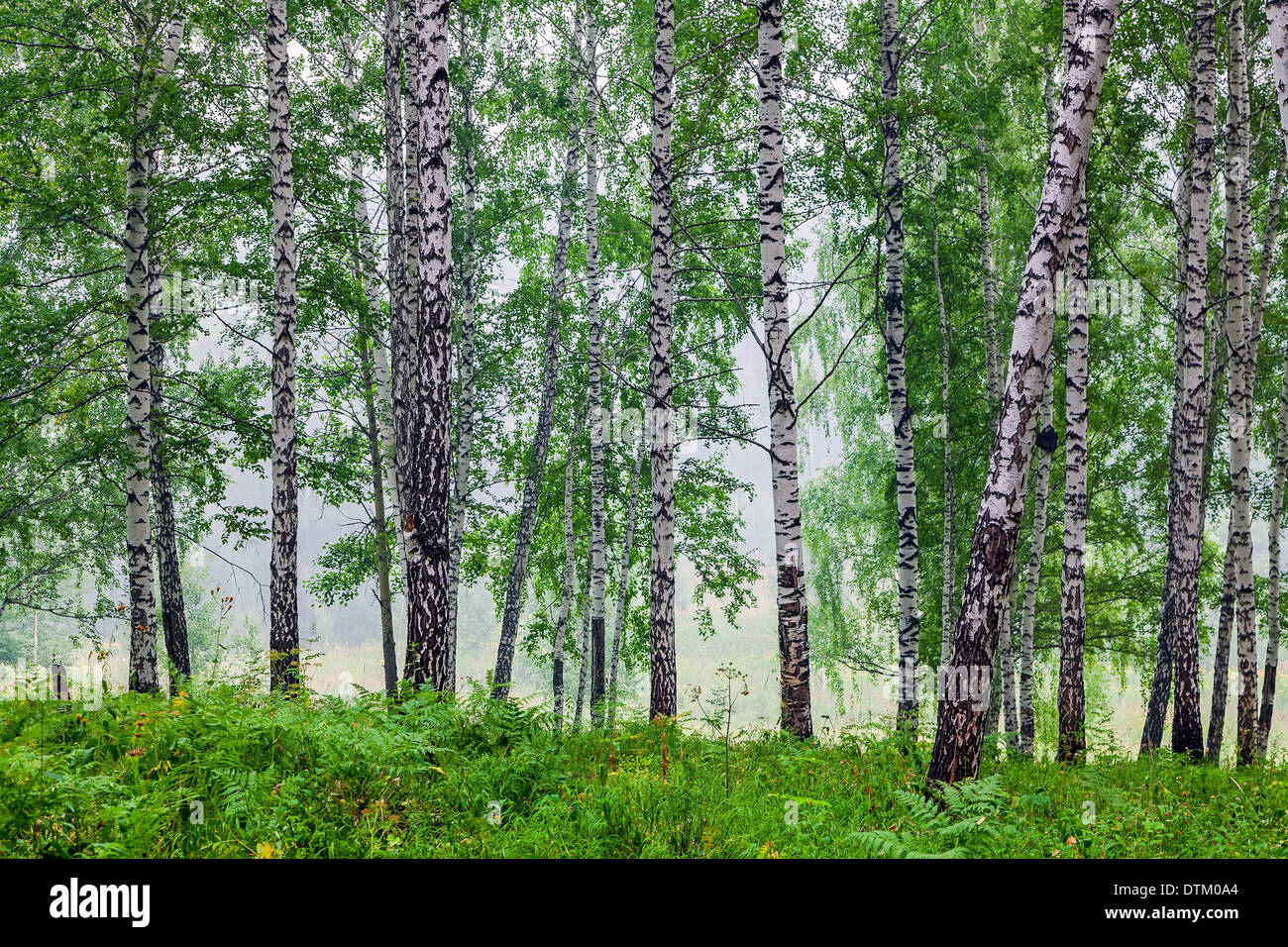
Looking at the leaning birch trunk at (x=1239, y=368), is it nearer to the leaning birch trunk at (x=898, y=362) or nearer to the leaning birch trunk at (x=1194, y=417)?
the leaning birch trunk at (x=1194, y=417)

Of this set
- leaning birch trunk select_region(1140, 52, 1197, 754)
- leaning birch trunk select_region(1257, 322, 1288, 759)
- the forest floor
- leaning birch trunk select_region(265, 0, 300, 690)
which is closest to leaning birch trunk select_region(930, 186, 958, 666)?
leaning birch trunk select_region(1140, 52, 1197, 754)

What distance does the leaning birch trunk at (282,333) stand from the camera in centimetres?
1034

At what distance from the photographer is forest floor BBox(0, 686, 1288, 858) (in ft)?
14.1

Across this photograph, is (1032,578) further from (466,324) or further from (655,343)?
(466,324)

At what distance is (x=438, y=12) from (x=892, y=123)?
6.43m

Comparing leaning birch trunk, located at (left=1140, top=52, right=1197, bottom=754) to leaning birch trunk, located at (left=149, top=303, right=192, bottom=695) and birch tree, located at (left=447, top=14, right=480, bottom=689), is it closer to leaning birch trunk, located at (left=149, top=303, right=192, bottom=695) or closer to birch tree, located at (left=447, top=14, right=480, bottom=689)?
birch tree, located at (left=447, top=14, right=480, bottom=689)

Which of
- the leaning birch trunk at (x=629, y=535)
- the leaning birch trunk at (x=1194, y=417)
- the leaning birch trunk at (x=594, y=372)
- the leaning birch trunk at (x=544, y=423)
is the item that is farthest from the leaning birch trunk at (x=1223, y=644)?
the leaning birch trunk at (x=544, y=423)

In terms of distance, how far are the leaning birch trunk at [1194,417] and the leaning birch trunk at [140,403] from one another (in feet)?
42.9

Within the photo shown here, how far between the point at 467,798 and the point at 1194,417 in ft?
33.2

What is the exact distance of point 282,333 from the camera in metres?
10.5

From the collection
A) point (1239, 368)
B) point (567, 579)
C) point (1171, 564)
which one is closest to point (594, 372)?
point (567, 579)

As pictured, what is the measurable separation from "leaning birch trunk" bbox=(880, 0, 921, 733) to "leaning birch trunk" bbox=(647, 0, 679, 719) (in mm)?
3189

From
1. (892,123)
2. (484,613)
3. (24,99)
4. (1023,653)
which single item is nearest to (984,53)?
(892,123)
